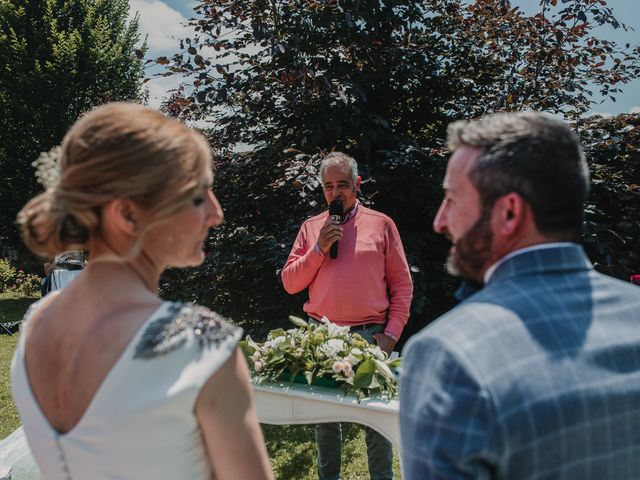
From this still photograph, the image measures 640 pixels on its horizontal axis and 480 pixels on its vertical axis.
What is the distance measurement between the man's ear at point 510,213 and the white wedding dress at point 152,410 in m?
0.59

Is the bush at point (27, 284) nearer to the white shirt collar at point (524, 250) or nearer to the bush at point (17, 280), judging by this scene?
the bush at point (17, 280)

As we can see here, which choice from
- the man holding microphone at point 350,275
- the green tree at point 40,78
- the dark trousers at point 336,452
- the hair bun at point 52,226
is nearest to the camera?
the hair bun at point 52,226

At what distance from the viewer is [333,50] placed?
200 inches

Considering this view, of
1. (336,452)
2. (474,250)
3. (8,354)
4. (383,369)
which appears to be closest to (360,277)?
(383,369)

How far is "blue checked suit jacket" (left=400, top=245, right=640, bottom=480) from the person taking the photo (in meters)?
0.92

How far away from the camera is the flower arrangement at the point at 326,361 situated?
2531mm

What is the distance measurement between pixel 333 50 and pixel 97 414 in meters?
4.60

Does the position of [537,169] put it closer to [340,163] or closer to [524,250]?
[524,250]

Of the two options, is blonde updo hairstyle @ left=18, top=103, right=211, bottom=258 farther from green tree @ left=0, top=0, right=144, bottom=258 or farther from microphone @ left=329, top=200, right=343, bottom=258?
green tree @ left=0, top=0, right=144, bottom=258

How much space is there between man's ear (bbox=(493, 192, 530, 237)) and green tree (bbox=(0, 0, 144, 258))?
13475 mm

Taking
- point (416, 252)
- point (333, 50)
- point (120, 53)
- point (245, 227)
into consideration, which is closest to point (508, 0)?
point (333, 50)

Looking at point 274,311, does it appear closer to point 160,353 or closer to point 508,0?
point 508,0

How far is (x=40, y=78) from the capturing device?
504 inches

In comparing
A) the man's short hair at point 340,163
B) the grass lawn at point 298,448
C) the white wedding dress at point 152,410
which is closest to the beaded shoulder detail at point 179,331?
the white wedding dress at point 152,410
